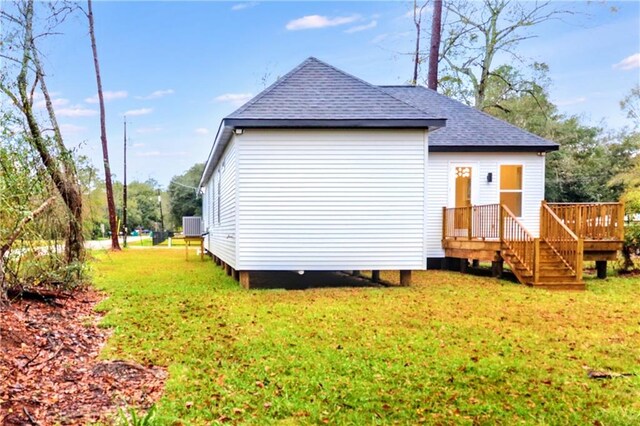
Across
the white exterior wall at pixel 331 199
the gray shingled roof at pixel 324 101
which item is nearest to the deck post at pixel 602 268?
the white exterior wall at pixel 331 199

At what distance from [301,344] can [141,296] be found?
13.1 feet

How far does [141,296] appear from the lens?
24.1ft

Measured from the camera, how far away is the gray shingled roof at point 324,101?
7.79 meters

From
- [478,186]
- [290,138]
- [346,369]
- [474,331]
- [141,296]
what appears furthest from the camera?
[478,186]

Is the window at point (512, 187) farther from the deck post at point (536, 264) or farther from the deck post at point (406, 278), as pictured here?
the deck post at point (406, 278)

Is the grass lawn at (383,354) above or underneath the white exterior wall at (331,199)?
underneath

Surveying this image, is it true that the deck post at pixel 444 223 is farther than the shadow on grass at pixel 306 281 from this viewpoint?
Yes

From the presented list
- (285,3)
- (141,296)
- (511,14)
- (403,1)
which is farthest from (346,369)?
(403,1)

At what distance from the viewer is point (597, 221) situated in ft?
31.0

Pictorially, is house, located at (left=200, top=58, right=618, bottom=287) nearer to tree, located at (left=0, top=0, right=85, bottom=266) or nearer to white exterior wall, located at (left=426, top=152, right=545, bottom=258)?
tree, located at (left=0, top=0, right=85, bottom=266)

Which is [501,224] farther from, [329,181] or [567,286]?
[329,181]

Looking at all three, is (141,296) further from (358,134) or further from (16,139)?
(358,134)

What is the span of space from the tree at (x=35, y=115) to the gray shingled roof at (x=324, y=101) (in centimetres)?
282

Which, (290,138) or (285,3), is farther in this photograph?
(285,3)
